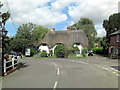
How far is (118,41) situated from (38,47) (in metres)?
23.7

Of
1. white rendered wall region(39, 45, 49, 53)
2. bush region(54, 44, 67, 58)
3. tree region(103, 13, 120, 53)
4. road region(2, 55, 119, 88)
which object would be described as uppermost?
tree region(103, 13, 120, 53)

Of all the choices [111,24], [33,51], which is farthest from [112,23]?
[33,51]

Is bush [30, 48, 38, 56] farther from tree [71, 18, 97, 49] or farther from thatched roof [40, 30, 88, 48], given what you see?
tree [71, 18, 97, 49]

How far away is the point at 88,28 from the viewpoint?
2013 inches

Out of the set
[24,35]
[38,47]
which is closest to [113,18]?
[38,47]

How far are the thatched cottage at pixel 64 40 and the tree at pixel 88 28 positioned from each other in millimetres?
8720

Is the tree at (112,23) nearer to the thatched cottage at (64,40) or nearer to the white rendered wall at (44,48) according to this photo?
the thatched cottage at (64,40)

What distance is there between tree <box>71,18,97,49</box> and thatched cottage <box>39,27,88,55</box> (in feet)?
28.6

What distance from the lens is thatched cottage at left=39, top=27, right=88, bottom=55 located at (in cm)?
3913

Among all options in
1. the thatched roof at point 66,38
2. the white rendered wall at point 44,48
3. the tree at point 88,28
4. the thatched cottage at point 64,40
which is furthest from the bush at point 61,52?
the tree at point 88,28

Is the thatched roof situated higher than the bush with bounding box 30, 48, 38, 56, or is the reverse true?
the thatched roof

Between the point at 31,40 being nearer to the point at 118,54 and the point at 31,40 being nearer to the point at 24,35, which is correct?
the point at 24,35

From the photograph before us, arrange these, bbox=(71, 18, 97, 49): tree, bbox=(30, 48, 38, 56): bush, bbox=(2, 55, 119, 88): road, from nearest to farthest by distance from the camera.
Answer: bbox=(2, 55, 119, 88): road, bbox=(30, 48, 38, 56): bush, bbox=(71, 18, 97, 49): tree

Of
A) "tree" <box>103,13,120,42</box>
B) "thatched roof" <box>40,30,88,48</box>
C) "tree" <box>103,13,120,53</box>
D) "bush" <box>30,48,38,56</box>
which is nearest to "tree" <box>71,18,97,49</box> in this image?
"thatched roof" <box>40,30,88,48</box>
